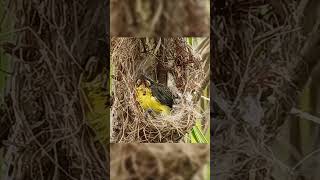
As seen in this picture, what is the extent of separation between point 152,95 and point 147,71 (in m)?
0.09

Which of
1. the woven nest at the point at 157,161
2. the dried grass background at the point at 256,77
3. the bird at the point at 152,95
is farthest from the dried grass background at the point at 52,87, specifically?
the dried grass background at the point at 256,77

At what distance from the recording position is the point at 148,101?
1402mm

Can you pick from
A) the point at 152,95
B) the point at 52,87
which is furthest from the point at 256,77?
the point at 52,87

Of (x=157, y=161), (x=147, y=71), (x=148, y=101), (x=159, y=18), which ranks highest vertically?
(x=159, y=18)

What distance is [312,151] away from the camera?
53.0 inches

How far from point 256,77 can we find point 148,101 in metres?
0.38

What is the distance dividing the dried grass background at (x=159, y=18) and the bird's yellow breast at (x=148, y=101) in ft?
0.63

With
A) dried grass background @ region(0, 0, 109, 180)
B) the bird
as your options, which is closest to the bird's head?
the bird

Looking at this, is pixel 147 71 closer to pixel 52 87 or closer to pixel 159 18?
pixel 159 18

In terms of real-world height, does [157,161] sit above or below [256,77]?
below

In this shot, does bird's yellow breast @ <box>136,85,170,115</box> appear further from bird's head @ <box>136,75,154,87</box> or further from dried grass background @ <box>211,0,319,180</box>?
dried grass background @ <box>211,0,319,180</box>

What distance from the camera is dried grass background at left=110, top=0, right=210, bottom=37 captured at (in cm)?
139

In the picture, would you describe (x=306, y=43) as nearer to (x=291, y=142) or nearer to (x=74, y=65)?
(x=291, y=142)

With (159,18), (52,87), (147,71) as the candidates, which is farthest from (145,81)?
(52,87)
